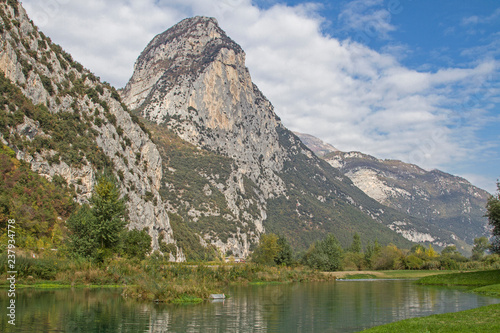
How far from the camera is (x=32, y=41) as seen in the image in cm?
8719

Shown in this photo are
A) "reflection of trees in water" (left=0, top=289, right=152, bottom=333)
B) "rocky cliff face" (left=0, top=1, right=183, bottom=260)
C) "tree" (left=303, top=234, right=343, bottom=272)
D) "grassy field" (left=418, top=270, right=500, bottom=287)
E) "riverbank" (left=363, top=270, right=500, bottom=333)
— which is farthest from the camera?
"tree" (left=303, top=234, right=343, bottom=272)

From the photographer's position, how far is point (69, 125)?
85.7m

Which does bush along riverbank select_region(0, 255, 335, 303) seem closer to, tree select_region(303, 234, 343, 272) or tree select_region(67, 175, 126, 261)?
tree select_region(67, 175, 126, 261)

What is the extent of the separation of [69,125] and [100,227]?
51.0m

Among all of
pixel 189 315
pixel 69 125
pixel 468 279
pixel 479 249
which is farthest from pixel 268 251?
pixel 479 249

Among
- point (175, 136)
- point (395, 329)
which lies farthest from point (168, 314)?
point (175, 136)

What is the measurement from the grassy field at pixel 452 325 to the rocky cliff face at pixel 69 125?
69515 mm

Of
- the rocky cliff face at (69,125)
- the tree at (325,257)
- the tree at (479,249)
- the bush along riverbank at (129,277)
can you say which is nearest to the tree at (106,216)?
the bush along riverbank at (129,277)

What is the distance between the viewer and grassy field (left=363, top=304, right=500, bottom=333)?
49.1 feet

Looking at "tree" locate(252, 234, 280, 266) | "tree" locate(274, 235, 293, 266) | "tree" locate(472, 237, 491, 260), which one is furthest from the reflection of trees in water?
"tree" locate(472, 237, 491, 260)

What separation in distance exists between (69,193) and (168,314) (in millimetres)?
57991

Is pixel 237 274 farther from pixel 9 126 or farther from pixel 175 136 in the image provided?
pixel 175 136

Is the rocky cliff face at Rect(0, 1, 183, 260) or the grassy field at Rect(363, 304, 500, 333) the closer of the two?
the grassy field at Rect(363, 304, 500, 333)

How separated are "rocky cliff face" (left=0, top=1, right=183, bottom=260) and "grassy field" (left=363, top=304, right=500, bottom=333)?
228 feet
